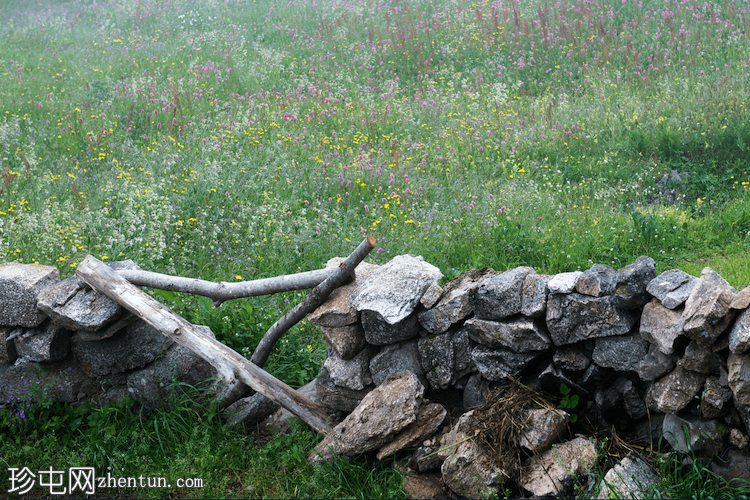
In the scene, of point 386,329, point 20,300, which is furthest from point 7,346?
point 386,329

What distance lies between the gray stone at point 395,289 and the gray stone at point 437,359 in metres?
0.30

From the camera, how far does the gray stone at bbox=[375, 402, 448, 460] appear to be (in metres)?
3.99

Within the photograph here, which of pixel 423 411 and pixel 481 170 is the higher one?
pixel 423 411

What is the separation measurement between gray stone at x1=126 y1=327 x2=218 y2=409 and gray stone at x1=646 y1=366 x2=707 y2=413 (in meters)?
3.39

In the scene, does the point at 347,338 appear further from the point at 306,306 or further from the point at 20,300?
the point at 20,300

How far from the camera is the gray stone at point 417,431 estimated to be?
13.1ft

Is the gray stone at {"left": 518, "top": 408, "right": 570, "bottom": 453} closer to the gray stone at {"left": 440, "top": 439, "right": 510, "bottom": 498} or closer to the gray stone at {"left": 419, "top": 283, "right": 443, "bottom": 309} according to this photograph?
the gray stone at {"left": 440, "top": 439, "right": 510, "bottom": 498}

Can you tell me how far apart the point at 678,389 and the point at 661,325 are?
0.39 meters

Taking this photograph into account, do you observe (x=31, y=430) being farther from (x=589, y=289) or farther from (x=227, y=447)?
(x=589, y=289)

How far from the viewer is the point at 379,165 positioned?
9.15 metres

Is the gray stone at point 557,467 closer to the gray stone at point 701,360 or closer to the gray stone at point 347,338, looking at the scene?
the gray stone at point 701,360

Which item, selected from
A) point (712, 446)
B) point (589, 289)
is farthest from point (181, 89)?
point (712, 446)

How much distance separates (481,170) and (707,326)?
642cm

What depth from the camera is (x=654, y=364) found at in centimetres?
351
